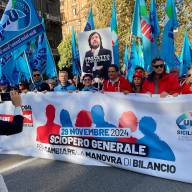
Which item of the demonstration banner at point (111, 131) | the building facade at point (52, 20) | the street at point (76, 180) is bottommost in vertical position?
the street at point (76, 180)

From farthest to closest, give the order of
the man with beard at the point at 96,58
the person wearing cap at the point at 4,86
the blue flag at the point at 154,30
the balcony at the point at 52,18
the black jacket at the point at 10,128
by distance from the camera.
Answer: the balcony at the point at 52,18 → the blue flag at the point at 154,30 → the person wearing cap at the point at 4,86 → the man with beard at the point at 96,58 → the black jacket at the point at 10,128

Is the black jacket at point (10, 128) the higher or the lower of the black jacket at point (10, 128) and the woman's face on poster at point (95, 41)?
the lower

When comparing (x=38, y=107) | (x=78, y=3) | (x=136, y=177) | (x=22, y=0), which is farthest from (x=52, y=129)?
(x=78, y=3)

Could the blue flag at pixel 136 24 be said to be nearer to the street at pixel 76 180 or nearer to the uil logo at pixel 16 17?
the uil logo at pixel 16 17

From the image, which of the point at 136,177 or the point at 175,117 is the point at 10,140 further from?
the point at 175,117

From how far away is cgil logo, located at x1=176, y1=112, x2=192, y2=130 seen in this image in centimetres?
580

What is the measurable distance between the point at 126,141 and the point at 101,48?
3.95 metres

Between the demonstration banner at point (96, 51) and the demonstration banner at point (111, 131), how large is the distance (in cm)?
239

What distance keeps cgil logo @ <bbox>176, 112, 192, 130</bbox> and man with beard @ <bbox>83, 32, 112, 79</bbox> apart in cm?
393

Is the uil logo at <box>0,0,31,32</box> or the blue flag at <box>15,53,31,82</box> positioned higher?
the uil logo at <box>0,0,31,32</box>

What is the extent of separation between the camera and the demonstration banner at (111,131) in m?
5.94

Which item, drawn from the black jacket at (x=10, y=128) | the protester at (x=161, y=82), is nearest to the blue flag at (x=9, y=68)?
the protester at (x=161, y=82)

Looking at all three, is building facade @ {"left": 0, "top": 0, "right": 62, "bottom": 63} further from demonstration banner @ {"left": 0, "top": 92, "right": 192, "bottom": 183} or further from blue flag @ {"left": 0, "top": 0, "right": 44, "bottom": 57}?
demonstration banner @ {"left": 0, "top": 92, "right": 192, "bottom": 183}

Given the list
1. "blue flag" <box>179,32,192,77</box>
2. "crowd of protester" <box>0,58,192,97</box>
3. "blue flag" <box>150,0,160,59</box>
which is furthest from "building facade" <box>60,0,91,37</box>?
"crowd of protester" <box>0,58,192,97</box>
